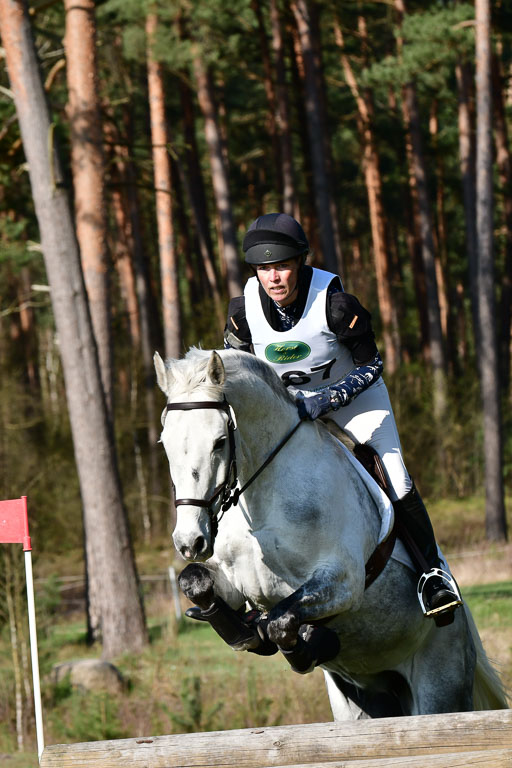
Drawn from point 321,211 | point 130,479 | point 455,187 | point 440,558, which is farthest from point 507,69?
point 440,558

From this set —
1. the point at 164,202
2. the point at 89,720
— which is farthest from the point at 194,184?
the point at 89,720

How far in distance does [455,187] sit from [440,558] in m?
30.3

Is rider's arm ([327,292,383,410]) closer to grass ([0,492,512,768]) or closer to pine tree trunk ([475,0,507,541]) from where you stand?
grass ([0,492,512,768])

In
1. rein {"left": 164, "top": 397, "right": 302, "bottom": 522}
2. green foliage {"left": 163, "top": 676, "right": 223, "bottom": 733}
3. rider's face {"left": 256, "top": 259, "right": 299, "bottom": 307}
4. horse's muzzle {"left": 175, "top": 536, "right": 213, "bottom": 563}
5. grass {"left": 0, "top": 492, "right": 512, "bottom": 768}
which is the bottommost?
grass {"left": 0, "top": 492, "right": 512, "bottom": 768}

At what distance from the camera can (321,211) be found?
21438mm

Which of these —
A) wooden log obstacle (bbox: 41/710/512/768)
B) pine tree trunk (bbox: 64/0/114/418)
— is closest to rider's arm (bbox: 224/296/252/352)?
wooden log obstacle (bbox: 41/710/512/768)

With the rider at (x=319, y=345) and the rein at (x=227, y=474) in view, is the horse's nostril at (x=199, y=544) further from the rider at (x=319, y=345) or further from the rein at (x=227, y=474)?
the rider at (x=319, y=345)

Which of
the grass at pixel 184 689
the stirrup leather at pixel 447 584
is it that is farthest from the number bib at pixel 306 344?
the grass at pixel 184 689

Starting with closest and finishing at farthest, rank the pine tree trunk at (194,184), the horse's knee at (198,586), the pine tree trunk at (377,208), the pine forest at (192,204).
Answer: the horse's knee at (198,586), the pine forest at (192,204), the pine tree trunk at (194,184), the pine tree trunk at (377,208)

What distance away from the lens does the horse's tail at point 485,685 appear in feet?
16.9

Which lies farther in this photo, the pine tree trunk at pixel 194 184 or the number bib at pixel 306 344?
the pine tree trunk at pixel 194 184

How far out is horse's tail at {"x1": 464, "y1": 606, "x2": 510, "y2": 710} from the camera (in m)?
5.16

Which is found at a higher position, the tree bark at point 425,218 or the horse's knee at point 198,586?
the horse's knee at point 198,586

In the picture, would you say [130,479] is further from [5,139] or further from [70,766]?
[70,766]
